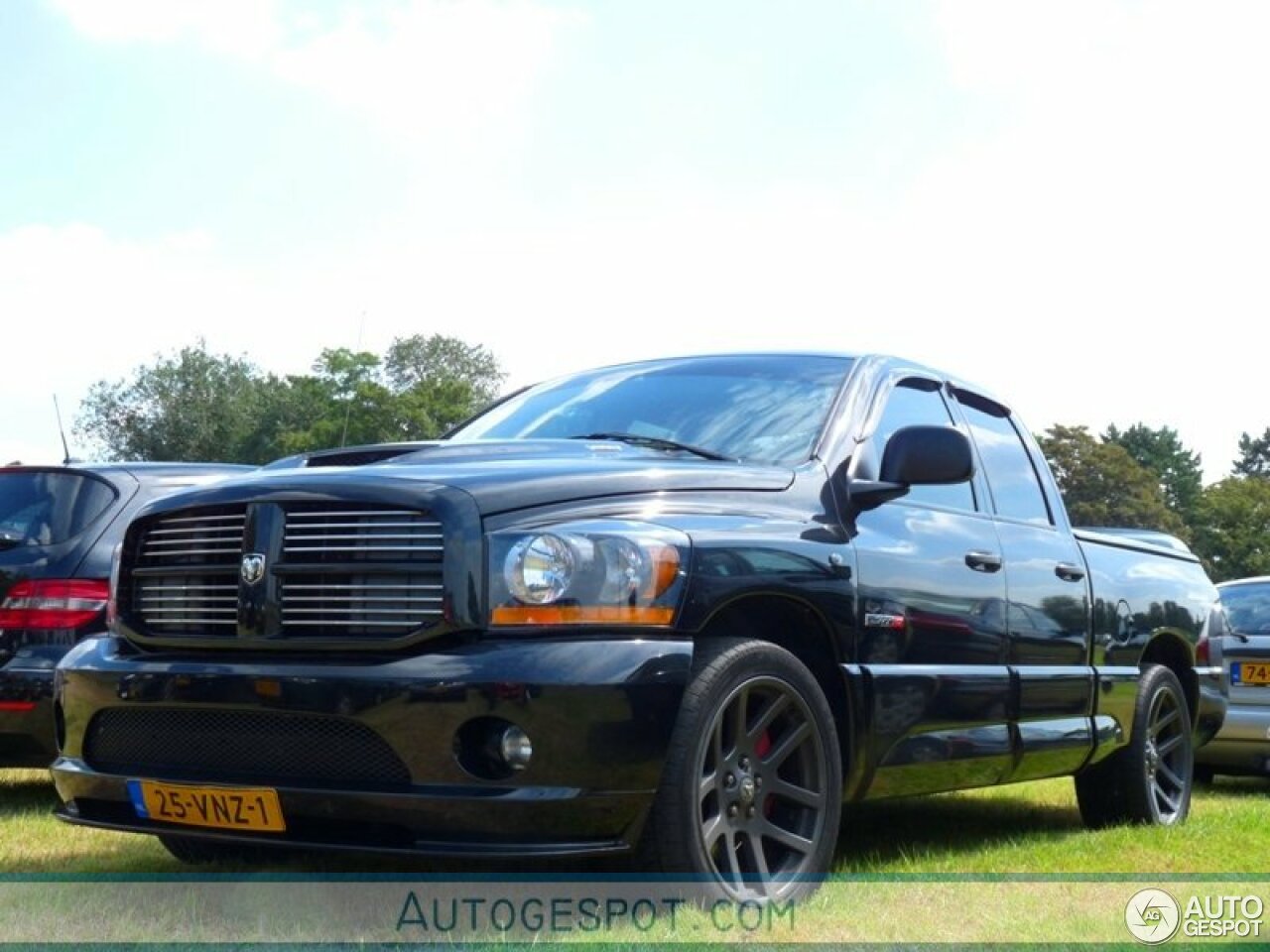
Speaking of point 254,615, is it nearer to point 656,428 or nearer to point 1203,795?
point 656,428

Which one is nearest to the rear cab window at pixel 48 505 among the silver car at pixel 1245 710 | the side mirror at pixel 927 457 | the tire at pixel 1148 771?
the side mirror at pixel 927 457

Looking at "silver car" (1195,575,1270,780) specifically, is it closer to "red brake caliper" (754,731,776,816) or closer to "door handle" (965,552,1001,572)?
"door handle" (965,552,1001,572)

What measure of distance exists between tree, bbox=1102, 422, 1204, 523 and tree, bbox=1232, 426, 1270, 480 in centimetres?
1928

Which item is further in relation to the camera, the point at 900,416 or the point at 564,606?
the point at 900,416

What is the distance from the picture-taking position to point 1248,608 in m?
11.0

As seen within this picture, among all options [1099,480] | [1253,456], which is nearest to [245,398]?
[1099,480]

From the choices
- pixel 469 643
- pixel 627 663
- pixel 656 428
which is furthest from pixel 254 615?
pixel 656 428

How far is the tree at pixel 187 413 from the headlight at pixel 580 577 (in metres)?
91.4

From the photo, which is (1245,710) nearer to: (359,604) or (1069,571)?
(1069,571)

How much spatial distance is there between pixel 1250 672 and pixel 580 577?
7.27 m

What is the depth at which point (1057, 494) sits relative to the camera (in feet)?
24.0

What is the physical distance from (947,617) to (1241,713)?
17.6 ft

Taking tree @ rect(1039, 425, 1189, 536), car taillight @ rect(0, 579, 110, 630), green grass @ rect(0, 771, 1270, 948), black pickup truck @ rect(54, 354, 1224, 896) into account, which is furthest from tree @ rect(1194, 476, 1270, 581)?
black pickup truck @ rect(54, 354, 1224, 896)

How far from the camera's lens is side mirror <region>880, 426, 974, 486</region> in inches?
215
